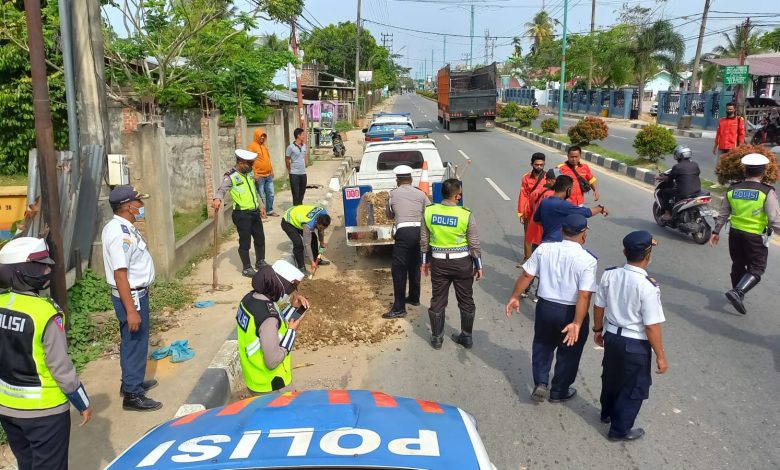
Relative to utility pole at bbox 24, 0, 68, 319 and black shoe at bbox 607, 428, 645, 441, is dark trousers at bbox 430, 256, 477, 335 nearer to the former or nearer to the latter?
black shoe at bbox 607, 428, 645, 441

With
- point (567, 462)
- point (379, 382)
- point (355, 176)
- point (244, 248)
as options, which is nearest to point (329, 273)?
point (244, 248)

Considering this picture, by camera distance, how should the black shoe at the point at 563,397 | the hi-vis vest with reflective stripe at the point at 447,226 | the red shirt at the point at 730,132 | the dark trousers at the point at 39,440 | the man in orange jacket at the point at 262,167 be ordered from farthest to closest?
the red shirt at the point at 730,132, the man in orange jacket at the point at 262,167, the hi-vis vest with reflective stripe at the point at 447,226, the black shoe at the point at 563,397, the dark trousers at the point at 39,440

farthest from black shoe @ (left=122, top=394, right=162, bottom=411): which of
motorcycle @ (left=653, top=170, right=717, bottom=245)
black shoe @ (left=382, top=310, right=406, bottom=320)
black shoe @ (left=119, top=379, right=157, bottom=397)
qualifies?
motorcycle @ (left=653, top=170, right=717, bottom=245)

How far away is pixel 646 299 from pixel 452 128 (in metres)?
29.0

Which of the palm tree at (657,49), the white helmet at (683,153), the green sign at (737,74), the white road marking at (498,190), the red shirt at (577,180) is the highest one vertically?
the palm tree at (657,49)

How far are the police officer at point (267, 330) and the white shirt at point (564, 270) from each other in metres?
1.86

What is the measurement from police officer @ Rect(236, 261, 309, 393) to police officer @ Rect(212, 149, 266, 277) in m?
4.20

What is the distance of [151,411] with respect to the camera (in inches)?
179

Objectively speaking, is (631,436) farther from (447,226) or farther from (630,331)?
(447,226)

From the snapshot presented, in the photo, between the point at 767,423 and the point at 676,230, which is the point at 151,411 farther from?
the point at 676,230

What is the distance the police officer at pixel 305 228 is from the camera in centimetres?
755

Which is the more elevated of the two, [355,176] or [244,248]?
[355,176]

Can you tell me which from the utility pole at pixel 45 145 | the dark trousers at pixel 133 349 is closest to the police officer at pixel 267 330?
the dark trousers at pixel 133 349

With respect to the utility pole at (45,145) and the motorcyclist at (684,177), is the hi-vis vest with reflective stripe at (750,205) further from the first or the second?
the utility pole at (45,145)
